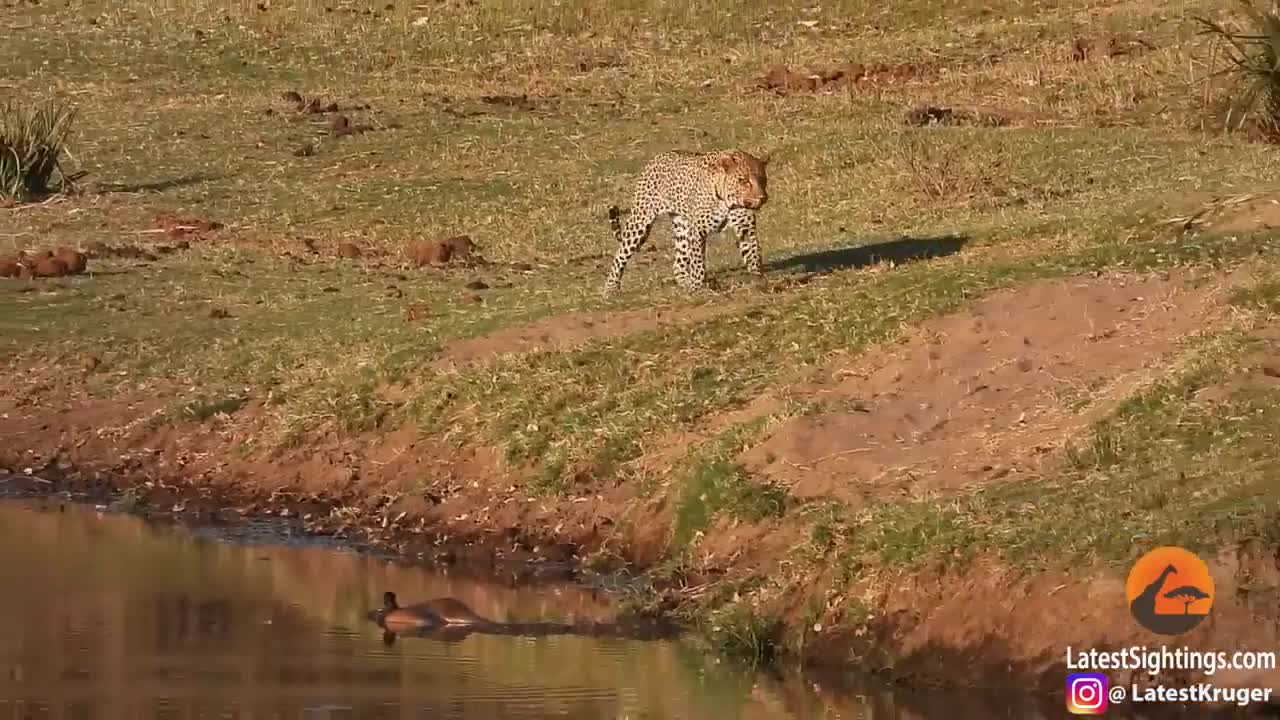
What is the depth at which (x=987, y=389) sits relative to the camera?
1392 cm

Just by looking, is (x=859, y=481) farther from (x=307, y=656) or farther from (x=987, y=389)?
(x=307, y=656)

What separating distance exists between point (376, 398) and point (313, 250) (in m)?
6.19

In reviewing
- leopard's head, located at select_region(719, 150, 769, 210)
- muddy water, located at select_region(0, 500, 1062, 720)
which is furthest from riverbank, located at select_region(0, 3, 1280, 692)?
leopard's head, located at select_region(719, 150, 769, 210)

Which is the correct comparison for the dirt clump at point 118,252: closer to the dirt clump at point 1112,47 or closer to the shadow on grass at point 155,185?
the shadow on grass at point 155,185

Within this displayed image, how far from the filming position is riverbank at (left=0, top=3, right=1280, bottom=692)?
38.0ft

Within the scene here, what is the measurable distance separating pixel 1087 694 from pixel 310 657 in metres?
3.80

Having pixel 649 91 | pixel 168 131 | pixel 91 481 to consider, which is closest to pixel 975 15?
pixel 649 91

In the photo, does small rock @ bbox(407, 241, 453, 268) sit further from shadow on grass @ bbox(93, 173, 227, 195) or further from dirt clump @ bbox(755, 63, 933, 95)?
dirt clump @ bbox(755, 63, 933, 95)

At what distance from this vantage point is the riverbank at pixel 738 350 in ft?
38.0

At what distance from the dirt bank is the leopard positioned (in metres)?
1.57

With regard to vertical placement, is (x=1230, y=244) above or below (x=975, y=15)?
below

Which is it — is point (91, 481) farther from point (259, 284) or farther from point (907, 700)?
point (907, 700)

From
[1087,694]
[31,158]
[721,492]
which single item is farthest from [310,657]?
[31,158]

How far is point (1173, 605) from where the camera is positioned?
10.3 meters
